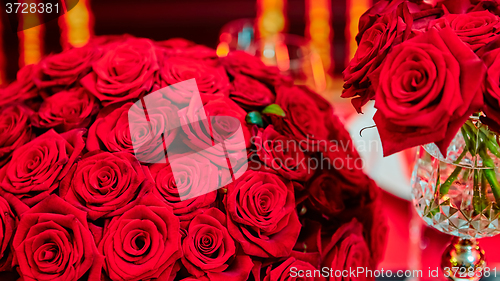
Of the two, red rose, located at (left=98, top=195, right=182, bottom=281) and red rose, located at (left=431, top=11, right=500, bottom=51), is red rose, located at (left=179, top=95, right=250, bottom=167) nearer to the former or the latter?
red rose, located at (left=98, top=195, right=182, bottom=281)

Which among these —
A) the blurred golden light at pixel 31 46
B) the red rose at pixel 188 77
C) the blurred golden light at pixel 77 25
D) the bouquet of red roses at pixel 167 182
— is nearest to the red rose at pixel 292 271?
the bouquet of red roses at pixel 167 182

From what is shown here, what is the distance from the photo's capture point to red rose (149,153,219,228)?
0.41 metres

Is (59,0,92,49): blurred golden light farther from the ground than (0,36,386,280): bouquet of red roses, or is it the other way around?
(0,36,386,280): bouquet of red roses

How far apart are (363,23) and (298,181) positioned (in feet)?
0.66

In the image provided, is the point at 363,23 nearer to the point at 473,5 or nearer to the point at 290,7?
the point at 473,5

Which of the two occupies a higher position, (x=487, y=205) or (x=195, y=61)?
(x=195, y=61)

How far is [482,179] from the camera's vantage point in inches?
18.8

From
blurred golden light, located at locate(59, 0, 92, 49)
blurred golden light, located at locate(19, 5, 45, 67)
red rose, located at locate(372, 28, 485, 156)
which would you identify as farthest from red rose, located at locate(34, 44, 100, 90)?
blurred golden light, located at locate(19, 5, 45, 67)

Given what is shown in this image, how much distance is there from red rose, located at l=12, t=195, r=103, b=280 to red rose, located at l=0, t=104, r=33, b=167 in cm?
11

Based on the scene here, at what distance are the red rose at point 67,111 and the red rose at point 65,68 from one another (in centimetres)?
2

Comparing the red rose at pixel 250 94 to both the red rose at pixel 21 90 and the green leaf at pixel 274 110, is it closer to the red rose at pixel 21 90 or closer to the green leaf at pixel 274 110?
the green leaf at pixel 274 110

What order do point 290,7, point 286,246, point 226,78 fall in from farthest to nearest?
1. point 290,7
2. point 226,78
3. point 286,246

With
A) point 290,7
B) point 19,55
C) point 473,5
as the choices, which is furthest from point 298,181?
point 19,55

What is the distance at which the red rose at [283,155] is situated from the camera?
0.46 m
